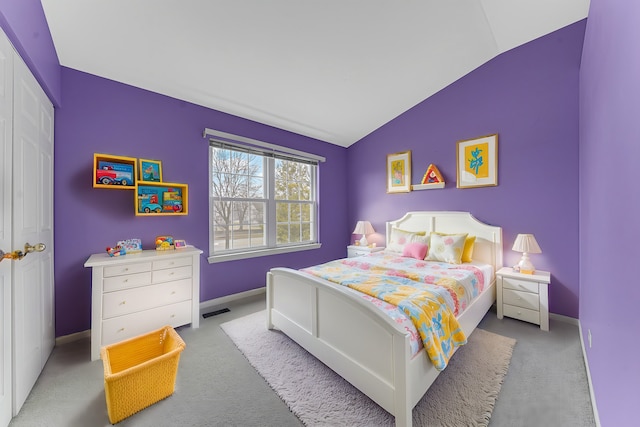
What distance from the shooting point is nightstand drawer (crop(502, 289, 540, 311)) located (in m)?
2.48

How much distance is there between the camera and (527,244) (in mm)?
2566

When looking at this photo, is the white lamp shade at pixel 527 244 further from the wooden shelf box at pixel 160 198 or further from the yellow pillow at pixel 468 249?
the wooden shelf box at pixel 160 198

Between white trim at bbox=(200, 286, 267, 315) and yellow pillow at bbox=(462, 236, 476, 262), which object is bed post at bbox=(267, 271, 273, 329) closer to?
white trim at bbox=(200, 286, 267, 315)

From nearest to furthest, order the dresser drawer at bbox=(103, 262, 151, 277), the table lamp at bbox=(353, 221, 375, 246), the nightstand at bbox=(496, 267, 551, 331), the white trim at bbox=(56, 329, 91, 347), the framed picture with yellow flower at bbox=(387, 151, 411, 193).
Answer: the dresser drawer at bbox=(103, 262, 151, 277), the white trim at bbox=(56, 329, 91, 347), the nightstand at bbox=(496, 267, 551, 331), the framed picture with yellow flower at bbox=(387, 151, 411, 193), the table lamp at bbox=(353, 221, 375, 246)

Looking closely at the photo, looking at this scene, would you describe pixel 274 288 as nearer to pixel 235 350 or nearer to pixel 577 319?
pixel 235 350

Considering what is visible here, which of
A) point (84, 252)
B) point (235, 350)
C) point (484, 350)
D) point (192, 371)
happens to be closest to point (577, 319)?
point (484, 350)

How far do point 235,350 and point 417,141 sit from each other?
11.4ft

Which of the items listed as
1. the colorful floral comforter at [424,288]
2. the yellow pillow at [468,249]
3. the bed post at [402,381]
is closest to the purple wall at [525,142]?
the yellow pillow at [468,249]

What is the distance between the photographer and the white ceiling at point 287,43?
6.25 ft

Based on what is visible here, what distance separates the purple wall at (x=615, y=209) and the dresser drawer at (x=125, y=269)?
2.96m

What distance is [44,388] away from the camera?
5.46 ft

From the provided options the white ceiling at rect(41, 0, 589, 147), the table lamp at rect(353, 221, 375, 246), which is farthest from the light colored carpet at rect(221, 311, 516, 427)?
the white ceiling at rect(41, 0, 589, 147)

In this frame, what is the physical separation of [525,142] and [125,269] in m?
4.16

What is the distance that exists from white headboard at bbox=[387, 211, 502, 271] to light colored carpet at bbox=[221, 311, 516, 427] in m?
1.00
